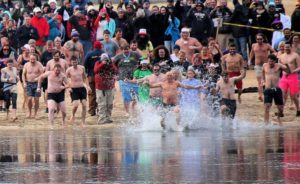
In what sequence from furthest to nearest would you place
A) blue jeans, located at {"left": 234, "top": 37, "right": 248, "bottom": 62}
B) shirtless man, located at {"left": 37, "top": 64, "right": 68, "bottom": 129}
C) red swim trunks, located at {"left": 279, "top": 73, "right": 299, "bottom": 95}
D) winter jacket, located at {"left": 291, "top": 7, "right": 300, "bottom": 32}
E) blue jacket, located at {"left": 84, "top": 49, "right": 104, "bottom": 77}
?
1. blue jeans, located at {"left": 234, "top": 37, "right": 248, "bottom": 62}
2. winter jacket, located at {"left": 291, "top": 7, "right": 300, "bottom": 32}
3. blue jacket, located at {"left": 84, "top": 49, "right": 104, "bottom": 77}
4. red swim trunks, located at {"left": 279, "top": 73, "right": 299, "bottom": 95}
5. shirtless man, located at {"left": 37, "top": 64, "right": 68, "bottom": 129}

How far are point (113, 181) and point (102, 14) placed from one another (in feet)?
53.9

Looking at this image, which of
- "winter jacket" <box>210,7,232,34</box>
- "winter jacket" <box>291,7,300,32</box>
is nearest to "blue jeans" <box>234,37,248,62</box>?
"winter jacket" <box>210,7,232,34</box>

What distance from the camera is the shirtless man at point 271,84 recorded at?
2651 centimetres

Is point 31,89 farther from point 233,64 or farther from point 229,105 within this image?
point 229,105

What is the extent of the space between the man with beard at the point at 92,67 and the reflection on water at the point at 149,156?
2547mm

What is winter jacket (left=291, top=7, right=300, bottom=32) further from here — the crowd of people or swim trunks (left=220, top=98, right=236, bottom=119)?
swim trunks (left=220, top=98, right=236, bottom=119)

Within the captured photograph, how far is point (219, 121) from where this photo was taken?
A: 86.3 ft

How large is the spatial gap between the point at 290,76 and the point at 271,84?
1754 mm

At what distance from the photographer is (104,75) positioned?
90.7ft

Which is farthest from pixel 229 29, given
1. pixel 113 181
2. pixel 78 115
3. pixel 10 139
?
pixel 113 181

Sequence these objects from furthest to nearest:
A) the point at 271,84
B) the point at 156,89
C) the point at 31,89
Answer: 1. the point at 31,89
2. the point at 271,84
3. the point at 156,89

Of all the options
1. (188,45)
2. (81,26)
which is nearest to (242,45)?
(188,45)

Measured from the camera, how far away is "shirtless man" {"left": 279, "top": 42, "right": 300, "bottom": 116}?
28.3 m

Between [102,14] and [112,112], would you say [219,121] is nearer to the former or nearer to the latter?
[112,112]
